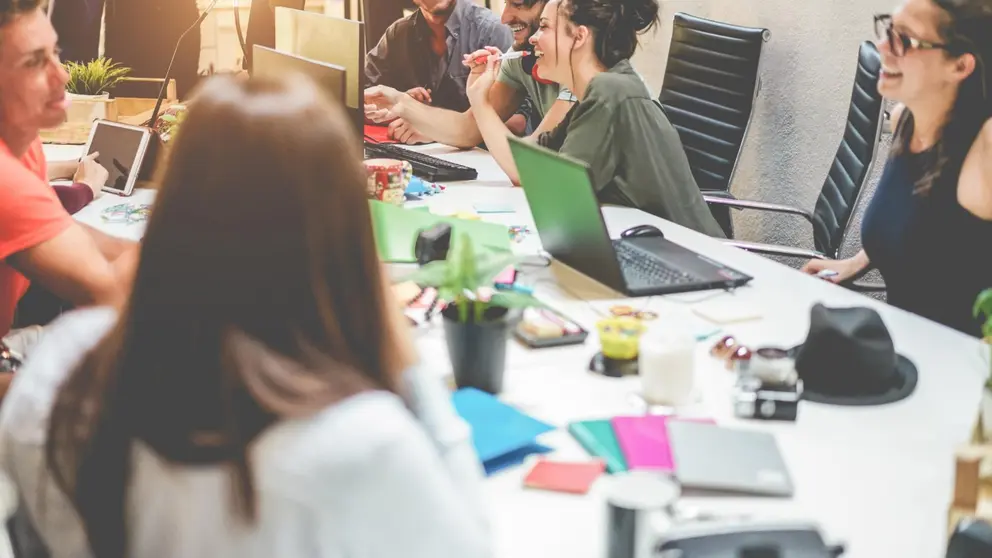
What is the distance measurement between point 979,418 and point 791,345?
451mm

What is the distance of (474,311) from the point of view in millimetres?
1369

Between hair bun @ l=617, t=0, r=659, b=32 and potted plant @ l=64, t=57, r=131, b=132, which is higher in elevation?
hair bun @ l=617, t=0, r=659, b=32

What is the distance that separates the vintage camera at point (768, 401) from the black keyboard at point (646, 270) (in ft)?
1.57

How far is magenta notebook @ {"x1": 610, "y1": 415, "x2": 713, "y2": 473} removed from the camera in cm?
119

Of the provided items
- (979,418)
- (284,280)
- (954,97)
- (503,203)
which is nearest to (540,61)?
(503,203)

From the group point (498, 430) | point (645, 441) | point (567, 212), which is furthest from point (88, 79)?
point (645, 441)

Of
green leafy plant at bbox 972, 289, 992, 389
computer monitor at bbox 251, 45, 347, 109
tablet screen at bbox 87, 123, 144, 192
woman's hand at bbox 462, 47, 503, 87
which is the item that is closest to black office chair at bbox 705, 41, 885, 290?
woman's hand at bbox 462, 47, 503, 87

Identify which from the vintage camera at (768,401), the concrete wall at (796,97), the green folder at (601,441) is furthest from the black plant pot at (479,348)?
the concrete wall at (796,97)

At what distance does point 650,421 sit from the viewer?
128 centimetres

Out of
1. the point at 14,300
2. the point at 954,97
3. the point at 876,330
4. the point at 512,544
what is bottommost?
the point at 14,300

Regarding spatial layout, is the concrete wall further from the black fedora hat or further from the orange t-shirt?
the orange t-shirt

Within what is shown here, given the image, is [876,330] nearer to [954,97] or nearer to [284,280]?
[954,97]

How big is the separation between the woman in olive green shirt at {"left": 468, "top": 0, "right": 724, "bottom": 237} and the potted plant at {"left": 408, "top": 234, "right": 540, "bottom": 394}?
999 millimetres

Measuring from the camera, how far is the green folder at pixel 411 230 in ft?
6.52
